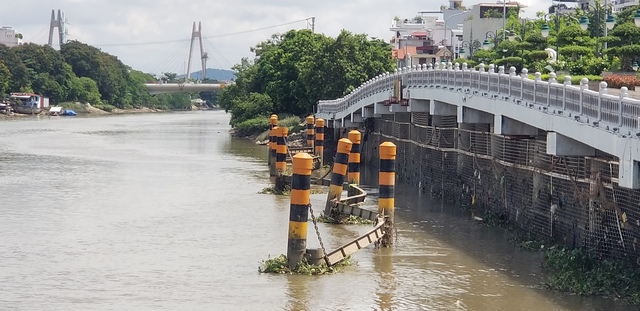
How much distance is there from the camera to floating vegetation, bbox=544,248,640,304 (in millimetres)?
17828

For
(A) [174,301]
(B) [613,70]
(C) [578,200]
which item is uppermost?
(B) [613,70]

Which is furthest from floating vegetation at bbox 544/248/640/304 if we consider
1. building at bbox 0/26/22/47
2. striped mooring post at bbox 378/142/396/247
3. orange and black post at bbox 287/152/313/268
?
building at bbox 0/26/22/47

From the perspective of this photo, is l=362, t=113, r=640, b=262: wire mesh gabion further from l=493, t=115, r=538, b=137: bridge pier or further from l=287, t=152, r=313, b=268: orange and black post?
l=287, t=152, r=313, b=268: orange and black post

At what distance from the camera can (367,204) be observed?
31625mm

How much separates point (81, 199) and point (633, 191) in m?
18.7

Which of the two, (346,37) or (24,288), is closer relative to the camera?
(24,288)

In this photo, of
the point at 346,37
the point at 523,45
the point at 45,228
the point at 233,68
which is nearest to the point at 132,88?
→ the point at 233,68

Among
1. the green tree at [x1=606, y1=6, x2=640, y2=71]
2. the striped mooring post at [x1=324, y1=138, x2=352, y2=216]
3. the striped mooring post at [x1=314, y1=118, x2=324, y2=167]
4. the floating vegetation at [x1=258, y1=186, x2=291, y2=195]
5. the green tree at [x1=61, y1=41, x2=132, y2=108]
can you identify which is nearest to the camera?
the striped mooring post at [x1=324, y1=138, x2=352, y2=216]

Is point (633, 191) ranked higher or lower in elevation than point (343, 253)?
higher

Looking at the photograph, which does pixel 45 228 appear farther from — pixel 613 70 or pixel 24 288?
pixel 613 70

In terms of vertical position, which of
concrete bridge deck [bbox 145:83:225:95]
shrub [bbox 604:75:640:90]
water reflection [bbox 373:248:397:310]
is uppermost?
concrete bridge deck [bbox 145:83:225:95]

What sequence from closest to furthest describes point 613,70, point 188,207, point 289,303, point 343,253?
point 289,303 → point 343,253 → point 188,207 → point 613,70

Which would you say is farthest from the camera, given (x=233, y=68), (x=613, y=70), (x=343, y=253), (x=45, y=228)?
(x=233, y=68)

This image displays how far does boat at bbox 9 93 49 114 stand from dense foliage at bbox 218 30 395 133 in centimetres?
4237
